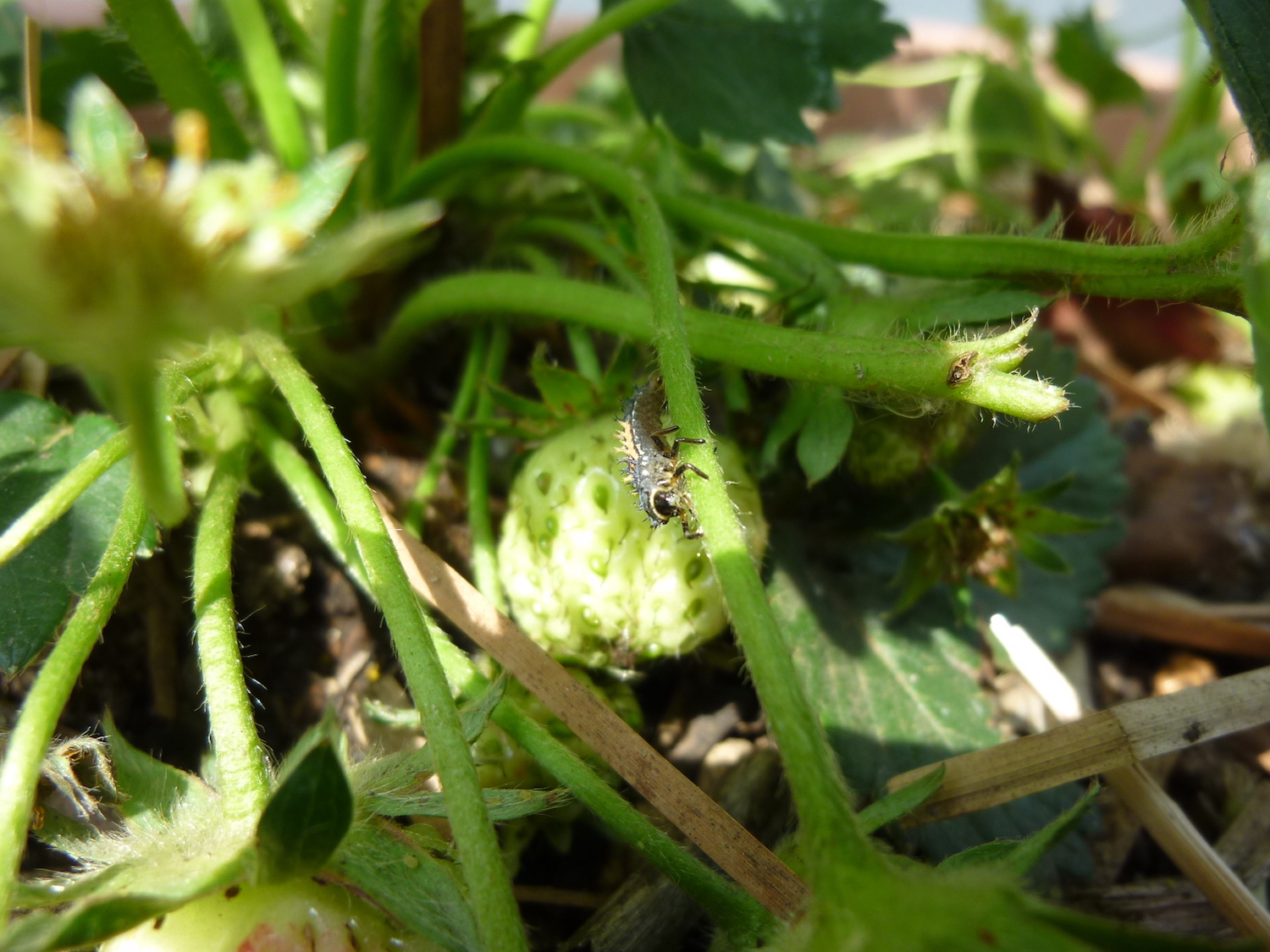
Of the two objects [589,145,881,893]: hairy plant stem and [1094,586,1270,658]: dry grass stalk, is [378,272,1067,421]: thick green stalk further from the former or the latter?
[1094,586,1270,658]: dry grass stalk

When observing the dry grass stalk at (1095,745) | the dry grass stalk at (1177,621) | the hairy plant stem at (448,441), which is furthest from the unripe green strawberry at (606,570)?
the dry grass stalk at (1177,621)

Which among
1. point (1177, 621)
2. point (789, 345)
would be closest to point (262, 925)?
point (789, 345)

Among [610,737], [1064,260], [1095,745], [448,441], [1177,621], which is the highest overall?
[1064,260]

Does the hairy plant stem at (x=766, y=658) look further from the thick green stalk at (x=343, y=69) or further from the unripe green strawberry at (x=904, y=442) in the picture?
the thick green stalk at (x=343, y=69)

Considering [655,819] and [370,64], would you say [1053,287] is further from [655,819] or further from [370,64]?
[370,64]

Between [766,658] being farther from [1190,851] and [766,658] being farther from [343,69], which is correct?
[343,69]

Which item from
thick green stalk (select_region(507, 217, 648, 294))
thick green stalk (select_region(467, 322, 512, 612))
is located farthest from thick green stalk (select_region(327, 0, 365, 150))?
thick green stalk (select_region(467, 322, 512, 612))
